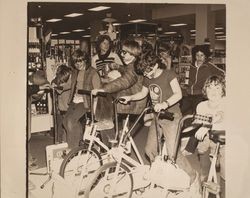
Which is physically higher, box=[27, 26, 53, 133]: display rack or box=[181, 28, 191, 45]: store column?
box=[181, 28, 191, 45]: store column

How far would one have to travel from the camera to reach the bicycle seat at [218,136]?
1647 mm

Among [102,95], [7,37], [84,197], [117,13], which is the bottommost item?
[84,197]

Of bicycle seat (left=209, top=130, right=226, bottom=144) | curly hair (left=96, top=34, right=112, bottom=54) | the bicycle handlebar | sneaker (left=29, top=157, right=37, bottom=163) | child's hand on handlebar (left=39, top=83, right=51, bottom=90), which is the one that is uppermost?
curly hair (left=96, top=34, right=112, bottom=54)

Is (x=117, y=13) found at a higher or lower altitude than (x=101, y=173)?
higher

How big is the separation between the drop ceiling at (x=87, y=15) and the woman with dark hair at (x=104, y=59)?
0.28 ft

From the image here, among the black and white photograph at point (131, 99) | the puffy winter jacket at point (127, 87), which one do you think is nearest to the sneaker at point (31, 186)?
the black and white photograph at point (131, 99)

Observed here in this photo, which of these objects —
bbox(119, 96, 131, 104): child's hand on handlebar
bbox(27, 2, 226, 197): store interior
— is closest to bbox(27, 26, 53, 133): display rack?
bbox(27, 2, 226, 197): store interior

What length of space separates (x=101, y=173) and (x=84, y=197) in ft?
0.39

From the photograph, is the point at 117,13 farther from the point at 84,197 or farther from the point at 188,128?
the point at 84,197

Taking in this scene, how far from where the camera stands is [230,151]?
1.65 m

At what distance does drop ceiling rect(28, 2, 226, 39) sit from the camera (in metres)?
1.61

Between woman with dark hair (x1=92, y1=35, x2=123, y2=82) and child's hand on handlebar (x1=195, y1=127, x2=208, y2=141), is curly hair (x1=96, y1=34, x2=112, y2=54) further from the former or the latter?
child's hand on handlebar (x1=195, y1=127, x2=208, y2=141)

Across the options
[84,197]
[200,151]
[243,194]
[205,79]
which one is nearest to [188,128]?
[200,151]

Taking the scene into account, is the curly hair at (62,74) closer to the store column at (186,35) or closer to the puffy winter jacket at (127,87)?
the puffy winter jacket at (127,87)
